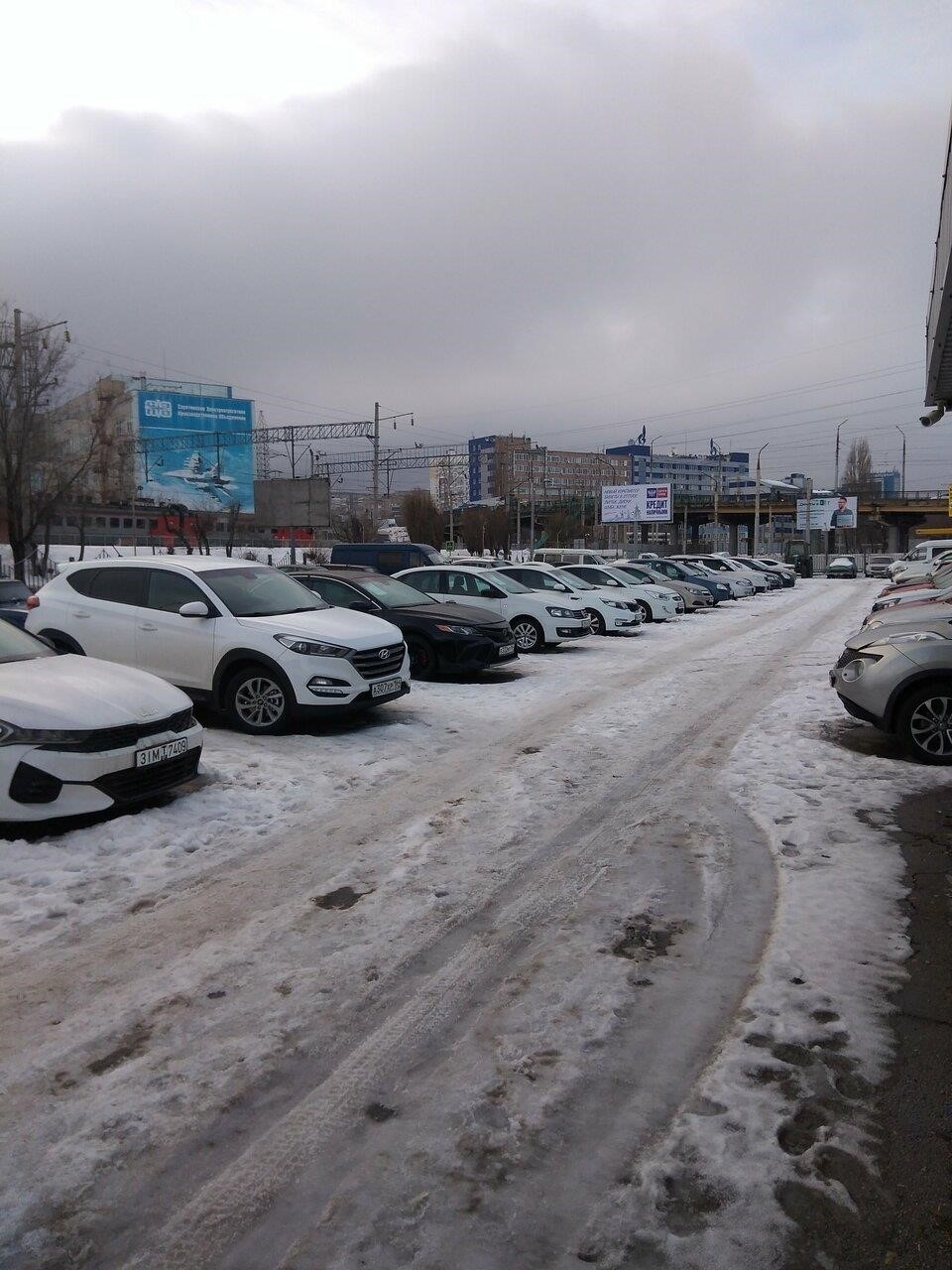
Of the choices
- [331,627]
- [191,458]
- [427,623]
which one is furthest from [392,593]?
[191,458]

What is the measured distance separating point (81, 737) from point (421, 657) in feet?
22.5

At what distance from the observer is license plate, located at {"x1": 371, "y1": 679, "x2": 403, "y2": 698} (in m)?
8.90

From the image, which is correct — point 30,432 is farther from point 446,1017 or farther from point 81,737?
point 446,1017

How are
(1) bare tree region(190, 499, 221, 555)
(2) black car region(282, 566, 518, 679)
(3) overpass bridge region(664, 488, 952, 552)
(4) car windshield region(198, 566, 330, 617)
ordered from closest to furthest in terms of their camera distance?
(4) car windshield region(198, 566, 330, 617) < (2) black car region(282, 566, 518, 679) < (1) bare tree region(190, 499, 221, 555) < (3) overpass bridge region(664, 488, 952, 552)

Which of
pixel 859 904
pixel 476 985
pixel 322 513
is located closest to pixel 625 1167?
pixel 476 985

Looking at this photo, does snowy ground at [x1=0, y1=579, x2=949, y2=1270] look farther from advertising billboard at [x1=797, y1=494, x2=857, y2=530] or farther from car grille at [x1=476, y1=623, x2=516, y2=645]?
advertising billboard at [x1=797, y1=494, x2=857, y2=530]

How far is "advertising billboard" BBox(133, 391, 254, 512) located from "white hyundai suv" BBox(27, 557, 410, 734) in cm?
5862

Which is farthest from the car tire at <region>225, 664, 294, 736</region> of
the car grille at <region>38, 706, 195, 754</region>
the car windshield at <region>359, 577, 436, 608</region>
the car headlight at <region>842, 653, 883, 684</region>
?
the car headlight at <region>842, 653, 883, 684</region>

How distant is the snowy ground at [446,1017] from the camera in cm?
254

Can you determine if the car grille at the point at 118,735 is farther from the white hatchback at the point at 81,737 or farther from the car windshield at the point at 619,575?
the car windshield at the point at 619,575

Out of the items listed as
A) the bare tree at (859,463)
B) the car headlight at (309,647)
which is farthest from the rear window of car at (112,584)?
the bare tree at (859,463)

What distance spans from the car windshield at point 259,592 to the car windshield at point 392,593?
229 cm

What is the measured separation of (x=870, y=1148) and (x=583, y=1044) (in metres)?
1.01

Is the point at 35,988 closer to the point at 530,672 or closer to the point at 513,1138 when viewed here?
the point at 513,1138
